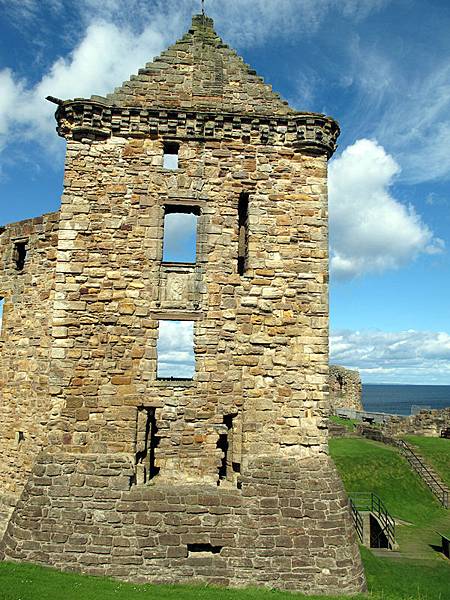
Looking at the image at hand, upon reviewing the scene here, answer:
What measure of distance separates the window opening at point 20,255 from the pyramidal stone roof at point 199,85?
14.8 feet

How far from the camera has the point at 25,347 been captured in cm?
1223

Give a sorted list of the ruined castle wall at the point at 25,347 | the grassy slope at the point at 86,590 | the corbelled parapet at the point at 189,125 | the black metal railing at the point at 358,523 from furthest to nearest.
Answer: the black metal railing at the point at 358,523 < the ruined castle wall at the point at 25,347 < the corbelled parapet at the point at 189,125 < the grassy slope at the point at 86,590

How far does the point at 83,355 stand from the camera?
1024 centimetres

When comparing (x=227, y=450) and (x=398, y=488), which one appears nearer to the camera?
(x=227, y=450)

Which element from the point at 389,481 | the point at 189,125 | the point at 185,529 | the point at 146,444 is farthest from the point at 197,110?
the point at 389,481

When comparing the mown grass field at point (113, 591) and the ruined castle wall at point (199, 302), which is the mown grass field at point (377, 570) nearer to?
the mown grass field at point (113, 591)

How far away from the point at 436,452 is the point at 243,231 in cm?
1663

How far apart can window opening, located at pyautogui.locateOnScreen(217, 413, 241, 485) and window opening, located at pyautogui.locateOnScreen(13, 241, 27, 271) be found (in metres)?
7.02

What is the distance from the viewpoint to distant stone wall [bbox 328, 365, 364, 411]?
3628 cm

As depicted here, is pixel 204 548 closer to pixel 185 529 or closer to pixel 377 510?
pixel 185 529

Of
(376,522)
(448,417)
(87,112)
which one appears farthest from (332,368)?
(87,112)

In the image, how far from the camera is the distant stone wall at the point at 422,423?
90.8ft

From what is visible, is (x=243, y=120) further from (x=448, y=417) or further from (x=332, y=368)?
(x=332, y=368)

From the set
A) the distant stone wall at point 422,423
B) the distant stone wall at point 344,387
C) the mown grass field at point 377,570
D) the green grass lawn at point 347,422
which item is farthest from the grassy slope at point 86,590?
the distant stone wall at point 344,387
